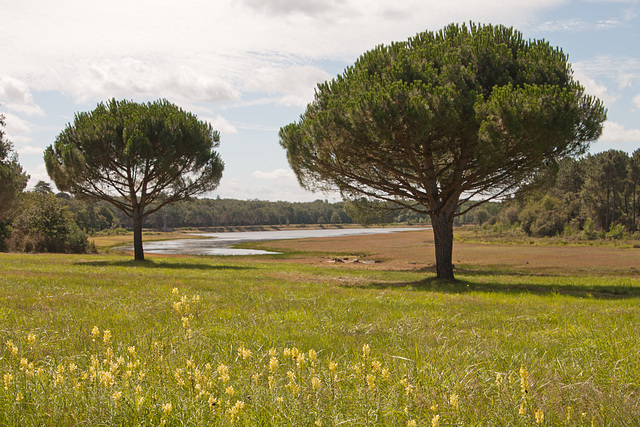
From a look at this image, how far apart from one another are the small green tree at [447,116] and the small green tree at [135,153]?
1142cm

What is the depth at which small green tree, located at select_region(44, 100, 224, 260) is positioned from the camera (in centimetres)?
2812

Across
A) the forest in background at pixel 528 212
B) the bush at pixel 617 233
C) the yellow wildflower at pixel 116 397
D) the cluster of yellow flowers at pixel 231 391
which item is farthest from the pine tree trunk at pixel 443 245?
the bush at pixel 617 233

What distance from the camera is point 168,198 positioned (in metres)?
33.1

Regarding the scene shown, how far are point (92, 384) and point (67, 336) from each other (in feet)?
7.81

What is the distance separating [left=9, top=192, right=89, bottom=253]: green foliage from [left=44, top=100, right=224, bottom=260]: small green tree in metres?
15.0

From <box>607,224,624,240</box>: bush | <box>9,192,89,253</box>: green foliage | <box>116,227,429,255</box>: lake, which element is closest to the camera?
<box>9,192,89,253</box>: green foliage

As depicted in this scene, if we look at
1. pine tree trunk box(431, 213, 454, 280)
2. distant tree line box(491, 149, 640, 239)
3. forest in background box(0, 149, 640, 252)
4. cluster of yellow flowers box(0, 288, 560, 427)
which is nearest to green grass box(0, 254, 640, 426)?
cluster of yellow flowers box(0, 288, 560, 427)

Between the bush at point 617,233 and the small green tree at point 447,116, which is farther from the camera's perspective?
the bush at point 617,233

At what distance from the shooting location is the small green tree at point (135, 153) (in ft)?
92.3

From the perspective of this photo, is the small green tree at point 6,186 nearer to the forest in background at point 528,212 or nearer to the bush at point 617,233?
the forest in background at point 528,212

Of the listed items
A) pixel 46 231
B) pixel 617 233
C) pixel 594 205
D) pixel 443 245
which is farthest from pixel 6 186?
pixel 594 205

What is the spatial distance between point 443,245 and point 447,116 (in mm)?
6703

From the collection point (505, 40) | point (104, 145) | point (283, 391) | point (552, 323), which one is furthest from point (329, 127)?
point (104, 145)

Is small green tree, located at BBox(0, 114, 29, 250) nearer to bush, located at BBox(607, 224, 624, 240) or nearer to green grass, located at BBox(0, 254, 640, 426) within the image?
green grass, located at BBox(0, 254, 640, 426)
